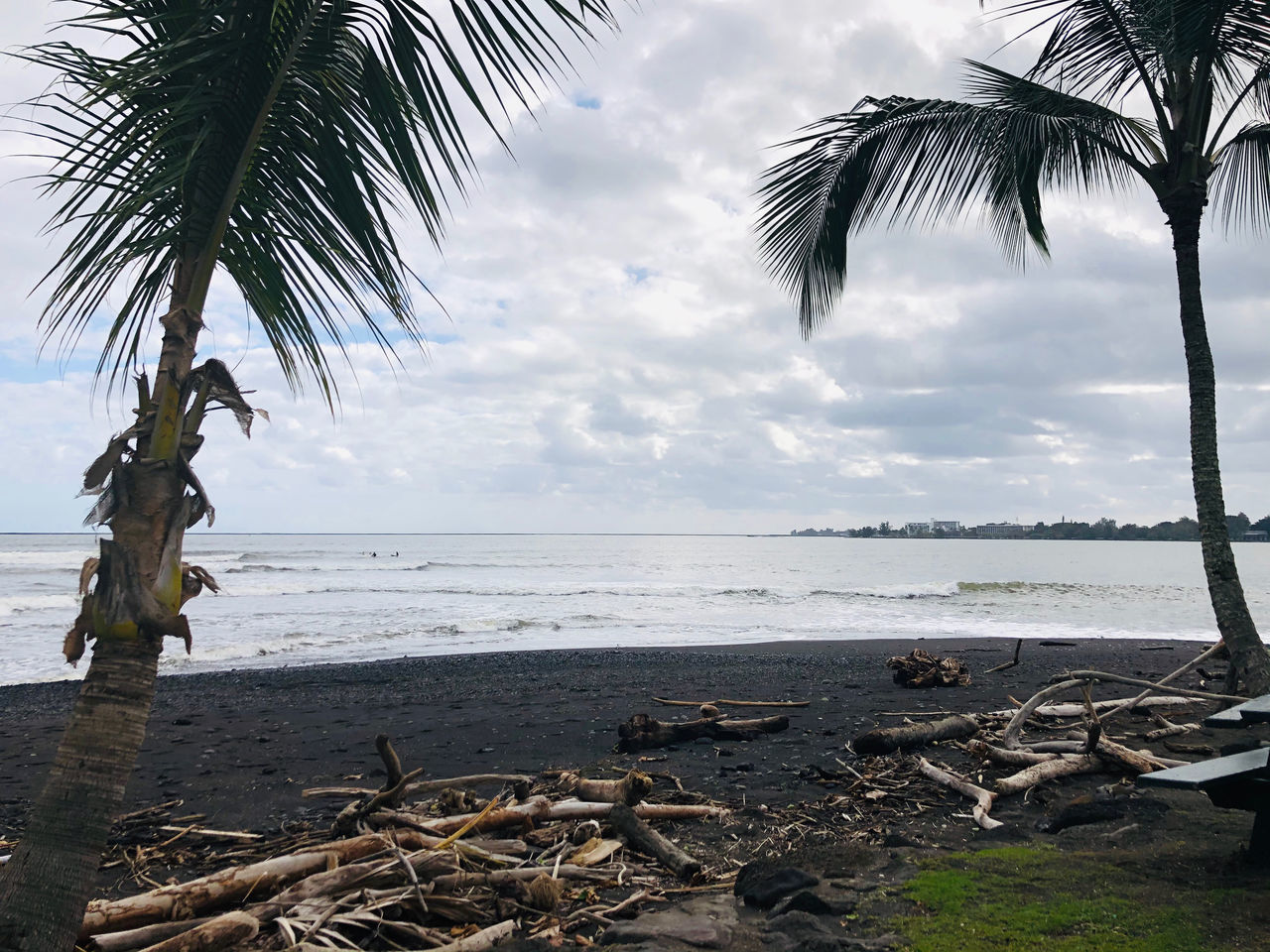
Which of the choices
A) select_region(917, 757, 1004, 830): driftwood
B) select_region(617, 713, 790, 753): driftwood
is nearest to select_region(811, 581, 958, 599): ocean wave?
select_region(617, 713, 790, 753): driftwood

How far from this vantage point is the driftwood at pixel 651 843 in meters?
3.97

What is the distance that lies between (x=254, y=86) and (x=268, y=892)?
10.1 ft

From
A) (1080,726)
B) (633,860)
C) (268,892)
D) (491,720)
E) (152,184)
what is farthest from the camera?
(491,720)

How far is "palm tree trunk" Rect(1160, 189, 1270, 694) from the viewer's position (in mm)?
7155

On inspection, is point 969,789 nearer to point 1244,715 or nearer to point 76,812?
point 1244,715

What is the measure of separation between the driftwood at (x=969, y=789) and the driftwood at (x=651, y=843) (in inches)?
68.8

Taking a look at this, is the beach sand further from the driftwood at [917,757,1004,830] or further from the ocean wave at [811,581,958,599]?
the ocean wave at [811,581,958,599]

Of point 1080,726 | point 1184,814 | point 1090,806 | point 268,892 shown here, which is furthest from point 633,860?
point 1080,726

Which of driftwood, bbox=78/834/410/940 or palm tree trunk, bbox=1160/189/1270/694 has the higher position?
palm tree trunk, bbox=1160/189/1270/694

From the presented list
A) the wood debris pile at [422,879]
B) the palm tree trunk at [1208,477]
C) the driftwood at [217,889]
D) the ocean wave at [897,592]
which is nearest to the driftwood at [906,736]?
the wood debris pile at [422,879]

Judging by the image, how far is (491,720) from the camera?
888 centimetres

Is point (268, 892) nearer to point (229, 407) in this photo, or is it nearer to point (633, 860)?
point (633, 860)

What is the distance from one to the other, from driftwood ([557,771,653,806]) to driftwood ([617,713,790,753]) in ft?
6.94

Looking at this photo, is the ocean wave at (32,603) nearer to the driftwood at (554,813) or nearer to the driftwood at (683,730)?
the driftwood at (683,730)
